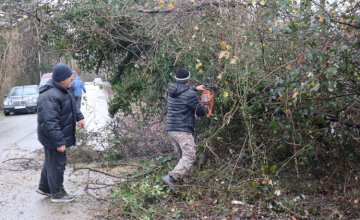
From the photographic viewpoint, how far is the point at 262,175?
455 centimetres

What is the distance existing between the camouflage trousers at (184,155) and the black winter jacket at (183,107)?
0.31 ft

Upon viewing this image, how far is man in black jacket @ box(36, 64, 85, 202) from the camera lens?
4926 mm

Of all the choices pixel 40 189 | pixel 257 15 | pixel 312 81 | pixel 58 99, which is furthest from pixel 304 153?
pixel 40 189

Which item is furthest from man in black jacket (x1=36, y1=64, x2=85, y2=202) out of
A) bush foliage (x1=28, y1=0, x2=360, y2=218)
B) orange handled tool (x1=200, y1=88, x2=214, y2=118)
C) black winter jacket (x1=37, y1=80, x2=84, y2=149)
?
orange handled tool (x1=200, y1=88, x2=214, y2=118)

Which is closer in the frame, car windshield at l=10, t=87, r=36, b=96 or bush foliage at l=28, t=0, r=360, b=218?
bush foliage at l=28, t=0, r=360, b=218

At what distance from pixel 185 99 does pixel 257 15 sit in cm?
175

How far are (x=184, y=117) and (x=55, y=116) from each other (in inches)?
72.2

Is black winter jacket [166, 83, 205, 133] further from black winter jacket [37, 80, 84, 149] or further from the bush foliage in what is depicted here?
black winter jacket [37, 80, 84, 149]

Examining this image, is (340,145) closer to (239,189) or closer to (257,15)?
(239,189)

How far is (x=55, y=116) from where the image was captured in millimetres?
4957

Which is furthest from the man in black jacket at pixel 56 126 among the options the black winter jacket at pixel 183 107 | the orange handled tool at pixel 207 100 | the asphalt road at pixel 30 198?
the orange handled tool at pixel 207 100

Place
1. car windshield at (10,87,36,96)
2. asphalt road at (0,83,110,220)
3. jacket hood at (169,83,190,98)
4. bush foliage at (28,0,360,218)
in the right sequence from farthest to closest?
1. car windshield at (10,87,36,96)
2. jacket hood at (169,83,190,98)
3. asphalt road at (0,83,110,220)
4. bush foliage at (28,0,360,218)

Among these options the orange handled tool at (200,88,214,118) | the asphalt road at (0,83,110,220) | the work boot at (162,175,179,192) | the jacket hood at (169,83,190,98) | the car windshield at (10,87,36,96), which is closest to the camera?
the asphalt road at (0,83,110,220)

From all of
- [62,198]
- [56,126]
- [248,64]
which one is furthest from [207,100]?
[62,198]
